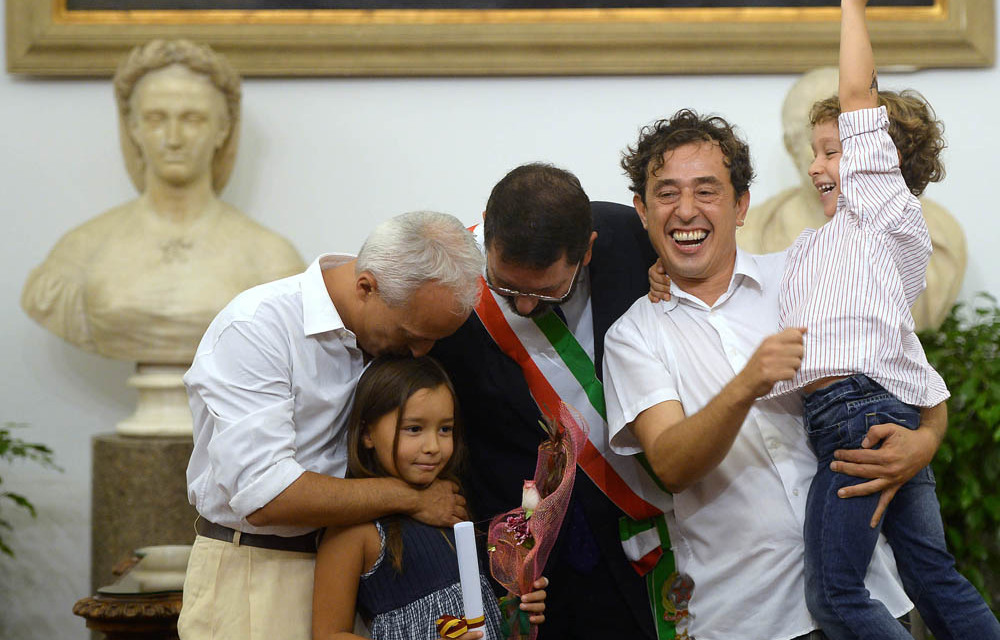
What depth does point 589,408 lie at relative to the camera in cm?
217

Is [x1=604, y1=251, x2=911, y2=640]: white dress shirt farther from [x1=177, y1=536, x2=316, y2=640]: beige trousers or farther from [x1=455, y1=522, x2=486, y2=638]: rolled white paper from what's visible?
[x1=177, y1=536, x2=316, y2=640]: beige trousers

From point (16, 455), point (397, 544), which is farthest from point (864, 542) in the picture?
point (16, 455)

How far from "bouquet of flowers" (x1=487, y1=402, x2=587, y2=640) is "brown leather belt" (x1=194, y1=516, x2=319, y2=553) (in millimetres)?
328

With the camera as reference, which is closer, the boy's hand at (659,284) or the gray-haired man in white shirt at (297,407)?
the gray-haired man in white shirt at (297,407)

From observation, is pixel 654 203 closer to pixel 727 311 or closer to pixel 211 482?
pixel 727 311

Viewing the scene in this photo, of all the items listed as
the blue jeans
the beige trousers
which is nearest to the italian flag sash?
the blue jeans

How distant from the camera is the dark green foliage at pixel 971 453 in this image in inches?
126

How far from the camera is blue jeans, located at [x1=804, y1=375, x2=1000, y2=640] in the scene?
1777 millimetres

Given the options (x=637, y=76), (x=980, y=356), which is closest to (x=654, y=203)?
(x=980, y=356)

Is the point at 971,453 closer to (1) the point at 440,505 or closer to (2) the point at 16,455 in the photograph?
(1) the point at 440,505

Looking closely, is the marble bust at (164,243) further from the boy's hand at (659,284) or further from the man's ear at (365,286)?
the boy's hand at (659,284)

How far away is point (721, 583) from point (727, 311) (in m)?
0.47

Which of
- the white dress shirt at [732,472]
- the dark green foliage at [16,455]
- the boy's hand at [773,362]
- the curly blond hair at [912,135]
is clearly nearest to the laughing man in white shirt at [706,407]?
the white dress shirt at [732,472]

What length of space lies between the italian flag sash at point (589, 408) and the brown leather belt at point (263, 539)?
51 cm
